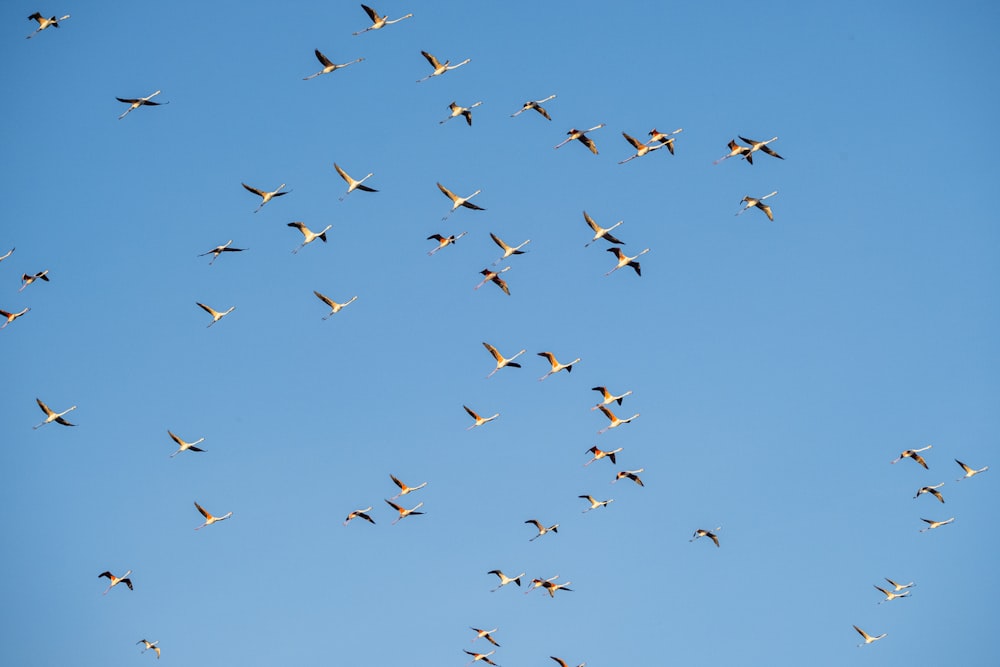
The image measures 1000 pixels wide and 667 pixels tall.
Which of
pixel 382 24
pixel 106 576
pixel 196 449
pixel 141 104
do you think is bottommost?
pixel 106 576

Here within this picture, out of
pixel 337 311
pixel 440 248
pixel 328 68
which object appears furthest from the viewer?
pixel 337 311

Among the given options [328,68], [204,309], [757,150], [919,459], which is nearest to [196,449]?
[204,309]

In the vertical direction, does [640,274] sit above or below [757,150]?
below

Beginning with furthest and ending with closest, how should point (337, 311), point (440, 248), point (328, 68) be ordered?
point (337, 311) → point (440, 248) → point (328, 68)

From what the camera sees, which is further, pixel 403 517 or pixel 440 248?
pixel 403 517

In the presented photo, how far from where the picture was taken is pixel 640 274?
214 ft

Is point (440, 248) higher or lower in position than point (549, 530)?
higher

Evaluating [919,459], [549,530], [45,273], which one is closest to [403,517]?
[549,530]

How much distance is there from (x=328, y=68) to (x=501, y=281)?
40.6 feet

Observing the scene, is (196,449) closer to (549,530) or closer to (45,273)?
(45,273)

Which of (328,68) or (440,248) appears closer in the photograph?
(328,68)

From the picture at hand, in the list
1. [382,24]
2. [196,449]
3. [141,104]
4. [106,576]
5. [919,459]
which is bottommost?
[106,576]

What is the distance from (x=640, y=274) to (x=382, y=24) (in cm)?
1662

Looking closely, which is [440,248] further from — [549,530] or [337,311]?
[549,530]
